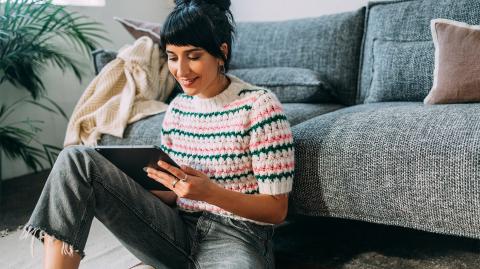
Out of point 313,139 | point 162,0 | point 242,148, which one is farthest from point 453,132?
point 162,0

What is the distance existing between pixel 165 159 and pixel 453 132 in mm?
631

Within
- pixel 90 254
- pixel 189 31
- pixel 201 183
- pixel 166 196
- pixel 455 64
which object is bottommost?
pixel 90 254

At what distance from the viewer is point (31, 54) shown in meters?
2.13

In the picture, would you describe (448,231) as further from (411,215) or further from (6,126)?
(6,126)

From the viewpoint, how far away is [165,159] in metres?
0.99

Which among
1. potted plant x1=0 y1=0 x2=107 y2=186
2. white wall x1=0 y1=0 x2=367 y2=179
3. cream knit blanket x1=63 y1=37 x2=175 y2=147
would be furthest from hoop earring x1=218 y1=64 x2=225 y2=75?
white wall x1=0 y1=0 x2=367 y2=179

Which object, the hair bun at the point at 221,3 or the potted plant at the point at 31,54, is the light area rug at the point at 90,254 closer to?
the potted plant at the point at 31,54

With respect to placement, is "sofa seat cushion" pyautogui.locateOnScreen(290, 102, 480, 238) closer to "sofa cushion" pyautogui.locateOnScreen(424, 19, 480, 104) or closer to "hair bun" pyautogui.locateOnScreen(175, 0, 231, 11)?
"sofa cushion" pyautogui.locateOnScreen(424, 19, 480, 104)

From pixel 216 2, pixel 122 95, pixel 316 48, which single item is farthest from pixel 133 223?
pixel 316 48

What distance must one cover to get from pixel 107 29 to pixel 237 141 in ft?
6.37

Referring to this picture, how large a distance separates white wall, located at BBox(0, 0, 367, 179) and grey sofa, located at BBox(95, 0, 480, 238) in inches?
19.9

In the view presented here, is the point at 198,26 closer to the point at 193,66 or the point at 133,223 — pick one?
the point at 193,66

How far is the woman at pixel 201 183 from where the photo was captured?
0.99 metres

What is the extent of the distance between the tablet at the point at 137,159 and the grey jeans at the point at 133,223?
0.04 m
